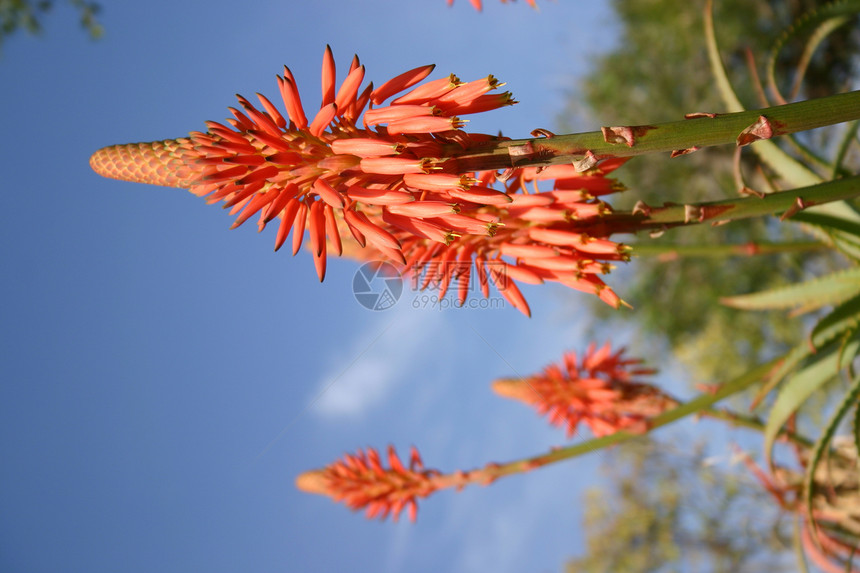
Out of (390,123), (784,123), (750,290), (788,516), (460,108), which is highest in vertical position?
(750,290)

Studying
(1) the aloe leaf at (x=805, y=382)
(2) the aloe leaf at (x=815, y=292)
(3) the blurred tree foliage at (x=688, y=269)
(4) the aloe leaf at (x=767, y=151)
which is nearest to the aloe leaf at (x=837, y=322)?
(1) the aloe leaf at (x=805, y=382)

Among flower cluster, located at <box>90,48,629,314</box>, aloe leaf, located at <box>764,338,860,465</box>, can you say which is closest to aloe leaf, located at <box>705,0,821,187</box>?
aloe leaf, located at <box>764,338,860,465</box>

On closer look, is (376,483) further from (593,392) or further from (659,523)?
(659,523)

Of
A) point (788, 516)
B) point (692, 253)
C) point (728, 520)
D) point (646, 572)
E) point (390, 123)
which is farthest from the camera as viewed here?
point (646, 572)

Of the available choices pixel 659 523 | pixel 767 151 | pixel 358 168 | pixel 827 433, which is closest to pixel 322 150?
pixel 358 168

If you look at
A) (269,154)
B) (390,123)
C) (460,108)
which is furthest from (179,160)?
(460,108)

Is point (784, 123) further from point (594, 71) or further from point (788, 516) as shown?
point (594, 71)

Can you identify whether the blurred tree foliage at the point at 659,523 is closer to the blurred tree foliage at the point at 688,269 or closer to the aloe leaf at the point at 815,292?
the blurred tree foliage at the point at 688,269
